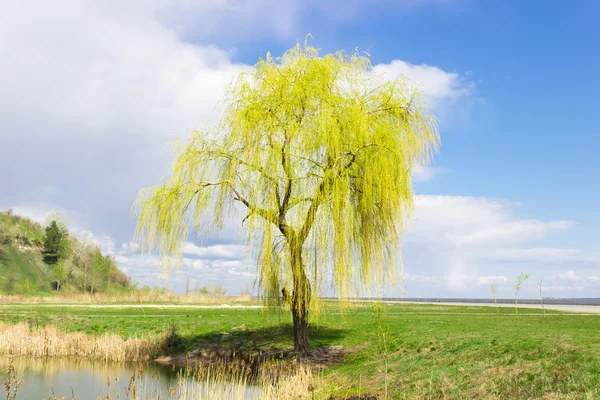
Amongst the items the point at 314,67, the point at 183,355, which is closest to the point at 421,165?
the point at 314,67

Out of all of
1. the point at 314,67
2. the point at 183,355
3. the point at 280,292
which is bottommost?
the point at 183,355

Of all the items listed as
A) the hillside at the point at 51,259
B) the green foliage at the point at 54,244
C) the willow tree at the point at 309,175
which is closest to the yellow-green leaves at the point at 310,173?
the willow tree at the point at 309,175

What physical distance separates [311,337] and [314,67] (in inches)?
498

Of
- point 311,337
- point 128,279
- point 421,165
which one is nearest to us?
point 421,165

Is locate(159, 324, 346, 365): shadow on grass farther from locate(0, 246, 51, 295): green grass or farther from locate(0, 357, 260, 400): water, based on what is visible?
locate(0, 246, 51, 295): green grass

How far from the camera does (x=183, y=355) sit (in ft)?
80.6

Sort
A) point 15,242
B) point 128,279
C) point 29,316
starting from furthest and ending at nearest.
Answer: point 128,279 → point 15,242 → point 29,316

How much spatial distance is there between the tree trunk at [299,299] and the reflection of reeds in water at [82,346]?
830 cm

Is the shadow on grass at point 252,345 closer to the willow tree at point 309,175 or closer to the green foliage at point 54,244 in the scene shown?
the willow tree at point 309,175

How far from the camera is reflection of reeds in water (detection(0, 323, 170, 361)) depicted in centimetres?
2420

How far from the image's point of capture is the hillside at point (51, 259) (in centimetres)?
9006

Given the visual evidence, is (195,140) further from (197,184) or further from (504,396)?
(504,396)

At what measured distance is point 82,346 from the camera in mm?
24953

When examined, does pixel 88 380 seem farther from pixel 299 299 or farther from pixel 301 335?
pixel 299 299
